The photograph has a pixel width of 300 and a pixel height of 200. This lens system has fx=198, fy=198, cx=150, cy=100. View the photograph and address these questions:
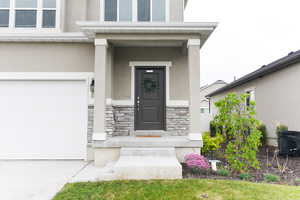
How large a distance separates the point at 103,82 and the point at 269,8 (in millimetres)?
17420

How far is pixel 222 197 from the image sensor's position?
310cm

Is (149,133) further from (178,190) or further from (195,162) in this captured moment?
(178,190)

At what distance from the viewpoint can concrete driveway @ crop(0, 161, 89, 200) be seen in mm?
3391

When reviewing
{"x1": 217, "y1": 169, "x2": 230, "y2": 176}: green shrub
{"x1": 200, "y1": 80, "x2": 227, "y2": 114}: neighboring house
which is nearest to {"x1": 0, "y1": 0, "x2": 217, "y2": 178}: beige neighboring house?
{"x1": 217, "y1": 169, "x2": 230, "y2": 176}: green shrub

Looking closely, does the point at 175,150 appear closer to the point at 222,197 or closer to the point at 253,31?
the point at 222,197

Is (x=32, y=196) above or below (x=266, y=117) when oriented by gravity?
below

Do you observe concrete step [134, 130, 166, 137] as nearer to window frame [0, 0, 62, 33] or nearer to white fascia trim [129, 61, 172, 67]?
white fascia trim [129, 61, 172, 67]

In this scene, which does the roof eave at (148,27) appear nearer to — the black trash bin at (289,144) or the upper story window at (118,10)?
the upper story window at (118,10)

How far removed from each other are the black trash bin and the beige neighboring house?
286cm

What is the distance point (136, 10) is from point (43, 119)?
15.1 ft

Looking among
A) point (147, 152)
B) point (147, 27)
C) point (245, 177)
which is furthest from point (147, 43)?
point (245, 177)

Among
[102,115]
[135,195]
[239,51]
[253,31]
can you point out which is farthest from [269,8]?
[135,195]

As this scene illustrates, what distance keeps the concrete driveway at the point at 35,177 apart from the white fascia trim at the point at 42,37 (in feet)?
11.5

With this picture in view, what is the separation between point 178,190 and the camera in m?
3.34
